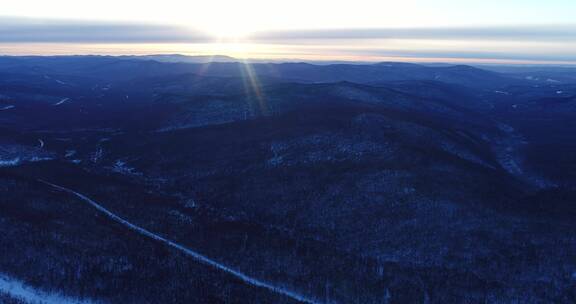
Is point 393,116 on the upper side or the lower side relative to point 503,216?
upper

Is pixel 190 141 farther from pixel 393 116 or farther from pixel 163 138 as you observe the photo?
pixel 393 116

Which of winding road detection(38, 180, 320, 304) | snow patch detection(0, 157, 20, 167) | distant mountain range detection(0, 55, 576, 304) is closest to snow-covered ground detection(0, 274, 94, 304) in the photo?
distant mountain range detection(0, 55, 576, 304)

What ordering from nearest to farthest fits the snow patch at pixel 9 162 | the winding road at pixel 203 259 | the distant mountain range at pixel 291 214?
the winding road at pixel 203 259 < the distant mountain range at pixel 291 214 < the snow patch at pixel 9 162

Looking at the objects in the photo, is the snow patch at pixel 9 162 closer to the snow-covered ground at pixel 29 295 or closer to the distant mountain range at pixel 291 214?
the distant mountain range at pixel 291 214

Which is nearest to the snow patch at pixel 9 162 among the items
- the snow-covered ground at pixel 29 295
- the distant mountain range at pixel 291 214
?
the distant mountain range at pixel 291 214

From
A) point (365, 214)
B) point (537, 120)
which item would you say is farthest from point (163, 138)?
point (537, 120)

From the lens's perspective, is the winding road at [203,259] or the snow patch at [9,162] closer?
the winding road at [203,259]

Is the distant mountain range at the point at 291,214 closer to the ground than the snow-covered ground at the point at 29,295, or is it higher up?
higher up

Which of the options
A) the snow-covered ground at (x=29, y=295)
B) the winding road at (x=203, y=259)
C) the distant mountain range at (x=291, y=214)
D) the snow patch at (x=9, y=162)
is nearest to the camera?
the snow-covered ground at (x=29, y=295)

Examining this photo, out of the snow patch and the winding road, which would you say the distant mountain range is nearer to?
the winding road
